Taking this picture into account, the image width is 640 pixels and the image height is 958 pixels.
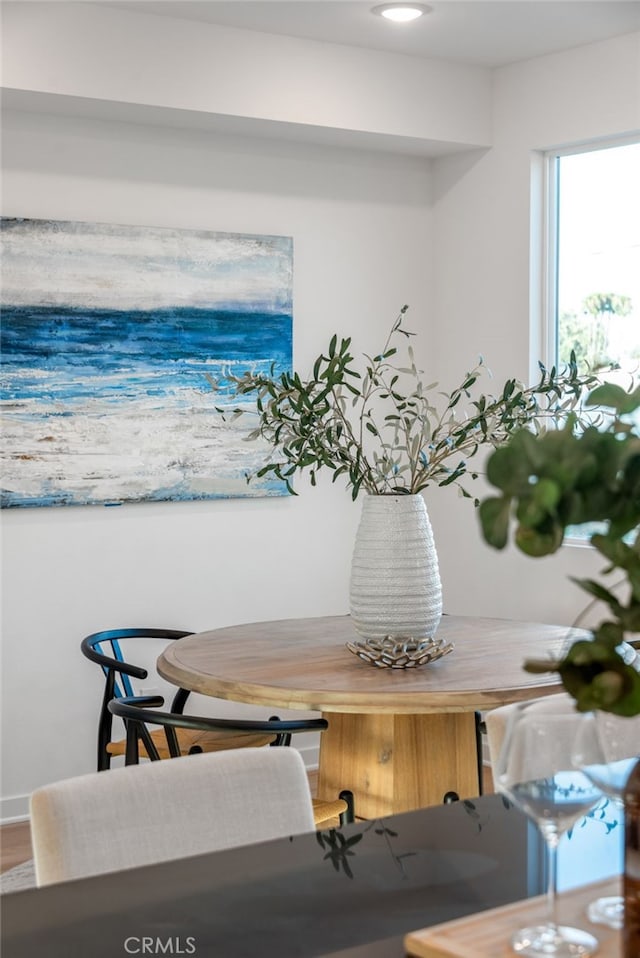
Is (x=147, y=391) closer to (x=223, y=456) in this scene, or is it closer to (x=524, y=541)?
(x=223, y=456)

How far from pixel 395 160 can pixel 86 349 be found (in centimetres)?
168

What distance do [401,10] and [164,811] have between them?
3223mm

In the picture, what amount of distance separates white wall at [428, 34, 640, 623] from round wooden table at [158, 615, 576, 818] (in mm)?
1622

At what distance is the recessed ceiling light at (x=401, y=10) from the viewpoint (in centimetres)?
400

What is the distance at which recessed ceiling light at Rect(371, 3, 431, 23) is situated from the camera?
4000mm

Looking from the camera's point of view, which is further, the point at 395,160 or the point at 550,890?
the point at 395,160

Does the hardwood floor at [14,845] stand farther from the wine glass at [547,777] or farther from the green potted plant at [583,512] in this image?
the green potted plant at [583,512]

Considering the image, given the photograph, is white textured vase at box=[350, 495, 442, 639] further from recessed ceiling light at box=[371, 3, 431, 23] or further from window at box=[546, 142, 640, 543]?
recessed ceiling light at box=[371, 3, 431, 23]

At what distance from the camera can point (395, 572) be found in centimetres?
298

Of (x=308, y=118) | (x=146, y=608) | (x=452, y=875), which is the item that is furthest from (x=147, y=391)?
(x=452, y=875)

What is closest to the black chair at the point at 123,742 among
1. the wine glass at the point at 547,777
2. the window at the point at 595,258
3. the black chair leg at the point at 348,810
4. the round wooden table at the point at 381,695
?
the round wooden table at the point at 381,695

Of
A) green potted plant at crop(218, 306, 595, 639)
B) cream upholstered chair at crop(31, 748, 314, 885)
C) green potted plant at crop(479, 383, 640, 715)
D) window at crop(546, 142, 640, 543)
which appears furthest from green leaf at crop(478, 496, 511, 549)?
window at crop(546, 142, 640, 543)

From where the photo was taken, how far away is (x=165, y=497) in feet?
14.7
